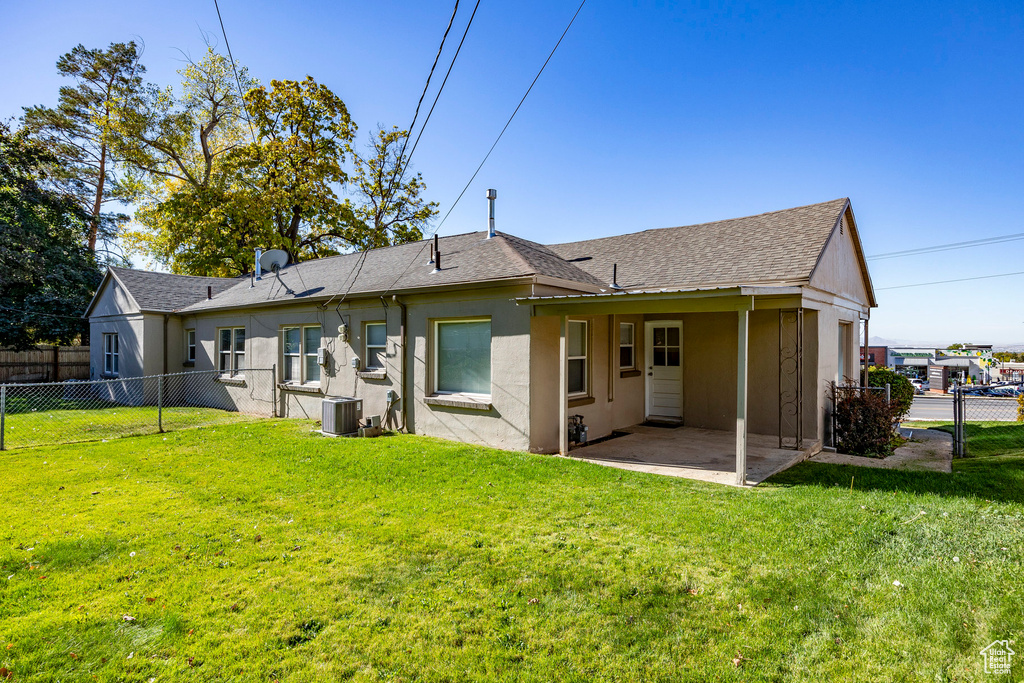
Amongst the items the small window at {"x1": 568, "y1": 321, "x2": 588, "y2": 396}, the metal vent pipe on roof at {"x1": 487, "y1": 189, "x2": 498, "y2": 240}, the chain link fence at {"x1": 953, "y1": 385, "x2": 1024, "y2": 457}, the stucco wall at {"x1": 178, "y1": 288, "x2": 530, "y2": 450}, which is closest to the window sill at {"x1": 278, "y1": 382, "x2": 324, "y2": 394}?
the stucco wall at {"x1": 178, "y1": 288, "x2": 530, "y2": 450}

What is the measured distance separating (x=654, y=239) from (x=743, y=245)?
9.00 feet

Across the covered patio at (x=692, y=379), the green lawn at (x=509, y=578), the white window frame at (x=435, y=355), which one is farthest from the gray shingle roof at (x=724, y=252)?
the green lawn at (x=509, y=578)

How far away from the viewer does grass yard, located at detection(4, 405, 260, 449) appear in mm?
10047

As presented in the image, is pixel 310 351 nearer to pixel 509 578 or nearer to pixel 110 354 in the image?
pixel 509 578

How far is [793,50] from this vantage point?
34.6 feet

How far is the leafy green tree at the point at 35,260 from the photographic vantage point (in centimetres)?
2058

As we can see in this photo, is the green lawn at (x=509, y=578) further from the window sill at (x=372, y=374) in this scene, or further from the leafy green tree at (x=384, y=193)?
the leafy green tree at (x=384, y=193)

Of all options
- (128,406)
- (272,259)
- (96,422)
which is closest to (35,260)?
(128,406)

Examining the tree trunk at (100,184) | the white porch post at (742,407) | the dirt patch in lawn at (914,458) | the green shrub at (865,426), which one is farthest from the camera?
the tree trunk at (100,184)

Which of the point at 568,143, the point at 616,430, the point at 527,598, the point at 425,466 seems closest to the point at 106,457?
the point at 425,466

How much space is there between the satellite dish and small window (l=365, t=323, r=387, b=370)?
325 inches

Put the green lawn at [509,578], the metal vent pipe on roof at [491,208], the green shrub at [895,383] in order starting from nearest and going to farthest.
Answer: the green lawn at [509,578], the metal vent pipe on roof at [491,208], the green shrub at [895,383]

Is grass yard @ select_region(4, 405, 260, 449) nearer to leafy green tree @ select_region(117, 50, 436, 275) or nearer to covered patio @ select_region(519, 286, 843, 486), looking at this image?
covered patio @ select_region(519, 286, 843, 486)

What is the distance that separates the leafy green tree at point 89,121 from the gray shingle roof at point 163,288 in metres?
9.87
